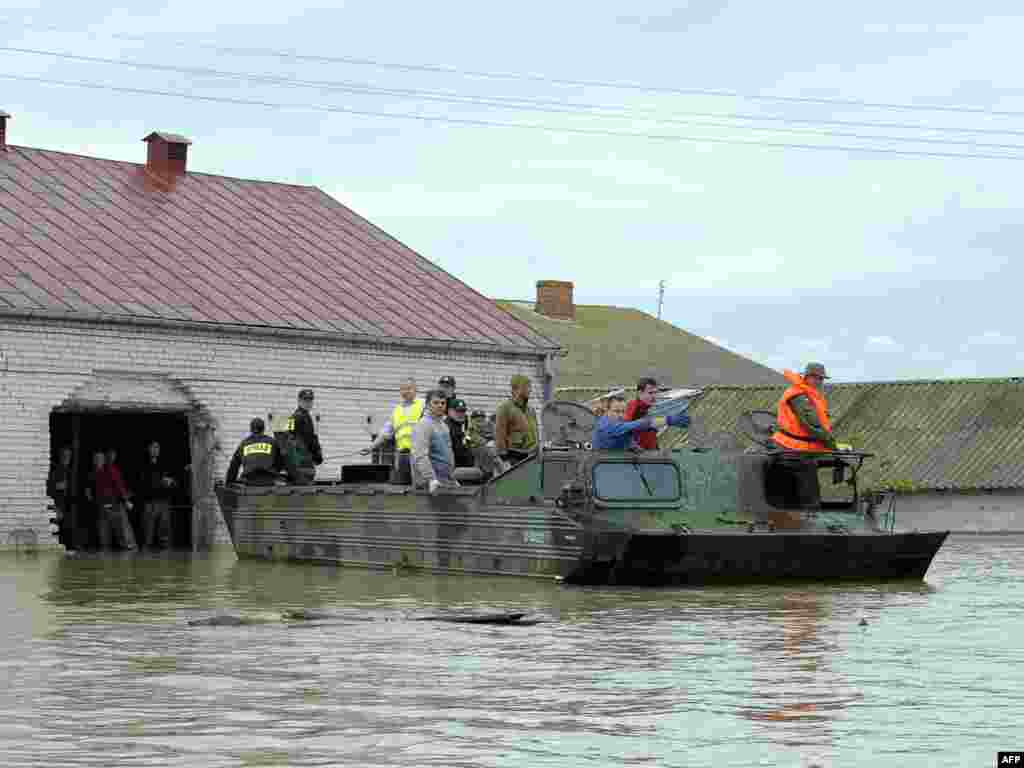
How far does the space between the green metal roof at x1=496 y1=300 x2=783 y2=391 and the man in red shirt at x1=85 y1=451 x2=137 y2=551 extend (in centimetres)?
3136

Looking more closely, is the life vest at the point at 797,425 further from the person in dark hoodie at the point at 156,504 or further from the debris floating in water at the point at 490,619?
the person in dark hoodie at the point at 156,504

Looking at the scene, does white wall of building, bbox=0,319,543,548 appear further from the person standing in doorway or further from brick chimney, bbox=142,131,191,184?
brick chimney, bbox=142,131,191,184

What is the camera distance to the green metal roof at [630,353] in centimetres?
6456

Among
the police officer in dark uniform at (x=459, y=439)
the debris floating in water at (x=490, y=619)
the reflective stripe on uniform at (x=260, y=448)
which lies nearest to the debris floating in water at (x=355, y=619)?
the debris floating in water at (x=490, y=619)

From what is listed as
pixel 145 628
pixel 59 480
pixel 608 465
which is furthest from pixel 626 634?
pixel 59 480

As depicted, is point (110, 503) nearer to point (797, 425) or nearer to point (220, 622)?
point (797, 425)

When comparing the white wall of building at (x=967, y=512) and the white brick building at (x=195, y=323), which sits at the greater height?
the white brick building at (x=195, y=323)

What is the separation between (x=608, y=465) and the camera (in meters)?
19.9

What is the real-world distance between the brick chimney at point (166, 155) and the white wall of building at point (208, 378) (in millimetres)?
6133

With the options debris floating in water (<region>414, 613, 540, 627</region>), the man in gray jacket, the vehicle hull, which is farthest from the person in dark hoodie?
debris floating in water (<region>414, 613, 540, 627</region>)

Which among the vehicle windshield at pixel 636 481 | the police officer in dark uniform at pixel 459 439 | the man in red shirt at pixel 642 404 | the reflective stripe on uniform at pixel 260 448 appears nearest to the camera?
the vehicle windshield at pixel 636 481

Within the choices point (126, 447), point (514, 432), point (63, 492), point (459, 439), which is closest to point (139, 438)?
point (126, 447)

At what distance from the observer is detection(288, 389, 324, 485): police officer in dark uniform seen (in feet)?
85.4

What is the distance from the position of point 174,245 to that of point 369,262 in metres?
3.99
